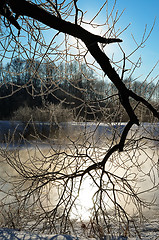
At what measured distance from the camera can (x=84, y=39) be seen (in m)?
1.96

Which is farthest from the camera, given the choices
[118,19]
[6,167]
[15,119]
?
[15,119]

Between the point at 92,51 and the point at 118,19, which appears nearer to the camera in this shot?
the point at 92,51

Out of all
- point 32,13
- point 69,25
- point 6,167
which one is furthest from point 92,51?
point 6,167

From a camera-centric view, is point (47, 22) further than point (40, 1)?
No

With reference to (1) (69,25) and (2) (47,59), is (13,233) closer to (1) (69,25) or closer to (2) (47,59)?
(1) (69,25)

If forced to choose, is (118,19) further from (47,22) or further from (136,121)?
(136,121)

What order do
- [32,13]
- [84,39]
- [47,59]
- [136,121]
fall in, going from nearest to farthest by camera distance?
1. [32,13]
2. [84,39]
3. [136,121]
4. [47,59]

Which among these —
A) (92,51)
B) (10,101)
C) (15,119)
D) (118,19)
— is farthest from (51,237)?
(10,101)

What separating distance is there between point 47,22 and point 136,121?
1.17 m

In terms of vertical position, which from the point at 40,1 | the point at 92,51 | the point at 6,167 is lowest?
the point at 6,167

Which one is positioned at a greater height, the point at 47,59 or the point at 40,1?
the point at 40,1

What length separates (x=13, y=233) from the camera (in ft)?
5.11

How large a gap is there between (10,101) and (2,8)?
795 inches

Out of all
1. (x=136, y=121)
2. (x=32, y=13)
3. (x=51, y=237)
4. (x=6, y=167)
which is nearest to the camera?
(x=51, y=237)
